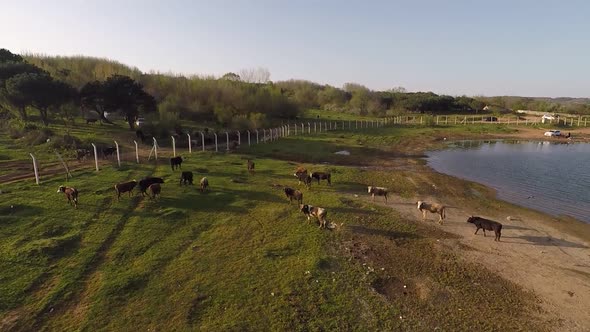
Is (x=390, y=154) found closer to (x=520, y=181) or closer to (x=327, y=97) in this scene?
(x=520, y=181)

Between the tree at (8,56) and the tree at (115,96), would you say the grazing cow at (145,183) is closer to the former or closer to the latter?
the tree at (115,96)

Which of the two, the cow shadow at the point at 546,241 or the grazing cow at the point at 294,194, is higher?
the grazing cow at the point at 294,194

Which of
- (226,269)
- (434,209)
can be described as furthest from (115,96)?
(434,209)

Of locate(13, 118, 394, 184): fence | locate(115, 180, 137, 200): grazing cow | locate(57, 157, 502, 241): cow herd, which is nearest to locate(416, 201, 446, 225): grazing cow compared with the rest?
locate(57, 157, 502, 241): cow herd

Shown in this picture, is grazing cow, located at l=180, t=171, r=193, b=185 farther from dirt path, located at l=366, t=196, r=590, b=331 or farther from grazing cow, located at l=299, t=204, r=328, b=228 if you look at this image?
dirt path, located at l=366, t=196, r=590, b=331

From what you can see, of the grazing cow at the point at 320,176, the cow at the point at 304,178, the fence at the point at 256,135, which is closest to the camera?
the cow at the point at 304,178

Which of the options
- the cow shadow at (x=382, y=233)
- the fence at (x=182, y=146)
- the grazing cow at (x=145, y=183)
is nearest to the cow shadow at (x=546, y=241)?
the cow shadow at (x=382, y=233)
